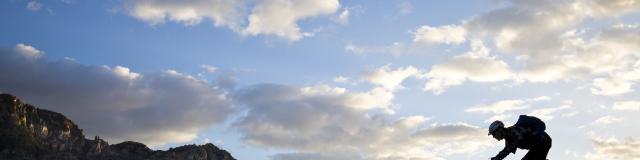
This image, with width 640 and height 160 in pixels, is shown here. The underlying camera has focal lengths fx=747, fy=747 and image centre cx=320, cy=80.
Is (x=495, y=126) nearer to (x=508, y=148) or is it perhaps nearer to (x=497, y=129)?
(x=497, y=129)

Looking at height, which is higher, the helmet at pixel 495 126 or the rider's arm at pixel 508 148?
the helmet at pixel 495 126

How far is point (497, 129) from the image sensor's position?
13.1 metres

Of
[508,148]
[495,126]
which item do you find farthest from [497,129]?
[508,148]

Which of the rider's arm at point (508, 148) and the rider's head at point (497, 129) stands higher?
the rider's head at point (497, 129)

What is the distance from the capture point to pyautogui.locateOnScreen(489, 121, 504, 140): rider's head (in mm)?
13103

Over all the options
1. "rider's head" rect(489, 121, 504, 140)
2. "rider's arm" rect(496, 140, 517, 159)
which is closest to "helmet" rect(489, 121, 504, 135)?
"rider's head" rect(489, 121, 504, 140)

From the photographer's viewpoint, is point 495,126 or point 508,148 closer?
point 495,126

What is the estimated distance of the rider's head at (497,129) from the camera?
1310 cm

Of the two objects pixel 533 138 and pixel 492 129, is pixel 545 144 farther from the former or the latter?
pixel 492 129

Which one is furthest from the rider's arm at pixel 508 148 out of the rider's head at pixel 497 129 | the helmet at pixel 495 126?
the helmet at pixel 495 126

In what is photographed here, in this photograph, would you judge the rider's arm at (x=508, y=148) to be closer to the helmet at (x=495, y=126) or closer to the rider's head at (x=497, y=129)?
the rider's head at (x=497, y=129)

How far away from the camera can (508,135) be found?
13.2 meters

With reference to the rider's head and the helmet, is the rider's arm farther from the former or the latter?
the helmet

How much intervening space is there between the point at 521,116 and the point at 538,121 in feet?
1.05
